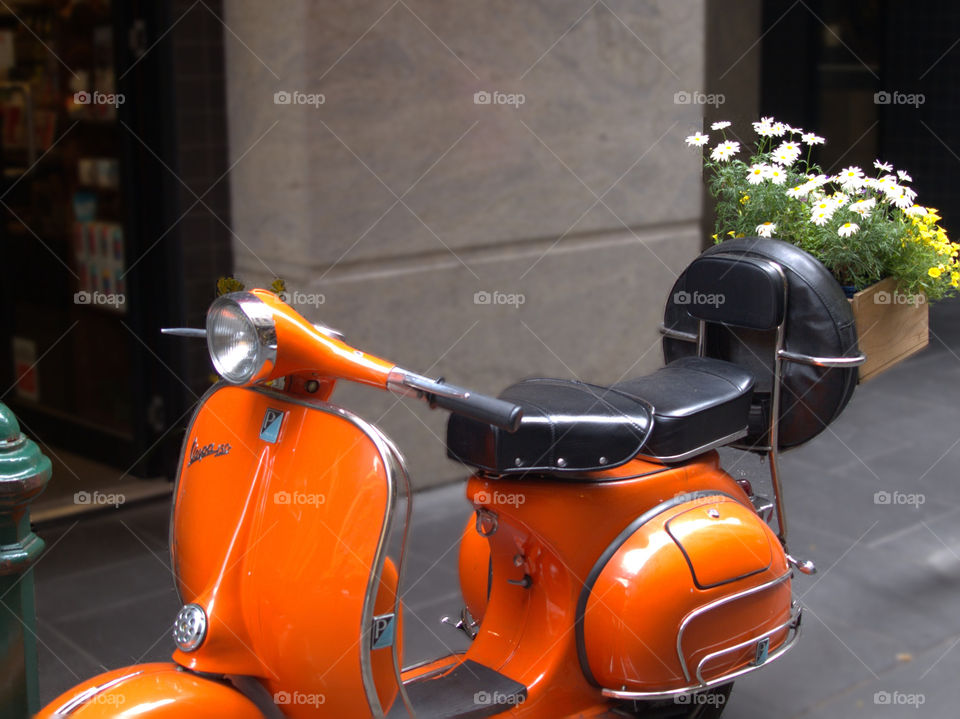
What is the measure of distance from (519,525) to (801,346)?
86cm

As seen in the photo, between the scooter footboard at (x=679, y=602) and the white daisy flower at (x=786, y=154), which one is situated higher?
the white daisy flower at (x=786, y=154)

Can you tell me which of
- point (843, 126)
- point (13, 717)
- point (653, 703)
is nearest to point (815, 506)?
point (653, 703)

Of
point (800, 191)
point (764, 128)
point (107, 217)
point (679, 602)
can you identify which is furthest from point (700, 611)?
point (107, 217)

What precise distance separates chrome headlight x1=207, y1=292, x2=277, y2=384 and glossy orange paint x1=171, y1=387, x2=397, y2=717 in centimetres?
14

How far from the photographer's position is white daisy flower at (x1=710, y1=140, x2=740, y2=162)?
324 centimetres

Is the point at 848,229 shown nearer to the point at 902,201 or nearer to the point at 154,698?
the point at 902,201

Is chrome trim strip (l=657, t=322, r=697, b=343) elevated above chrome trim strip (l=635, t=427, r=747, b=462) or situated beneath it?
elevated above

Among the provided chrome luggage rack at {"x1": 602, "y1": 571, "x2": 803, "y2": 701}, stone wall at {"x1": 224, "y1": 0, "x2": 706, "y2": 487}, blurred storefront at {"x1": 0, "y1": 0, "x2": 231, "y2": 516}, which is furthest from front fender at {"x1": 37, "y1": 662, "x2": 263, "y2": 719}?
blurred storefront at {"x1": 0, "y1": 0, "x2": 231, "y2": 516}

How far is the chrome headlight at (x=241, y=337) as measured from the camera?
2.09 metres

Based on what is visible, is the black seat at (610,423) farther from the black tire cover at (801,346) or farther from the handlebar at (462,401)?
the handlebar at (462,401)

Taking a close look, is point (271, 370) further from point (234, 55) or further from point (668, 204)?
point (668, 204)

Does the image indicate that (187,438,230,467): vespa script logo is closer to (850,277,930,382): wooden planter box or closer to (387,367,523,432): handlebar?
(387,367,523,432): handlebar

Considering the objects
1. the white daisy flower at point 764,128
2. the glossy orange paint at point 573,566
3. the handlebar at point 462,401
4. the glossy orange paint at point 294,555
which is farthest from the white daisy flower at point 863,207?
the glossy orange paint at point 294,555

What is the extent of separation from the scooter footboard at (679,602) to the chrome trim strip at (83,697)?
1.08 meters
